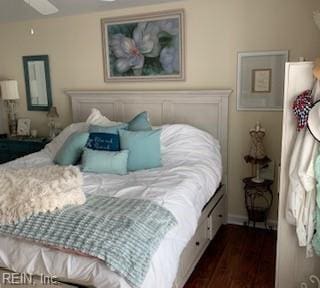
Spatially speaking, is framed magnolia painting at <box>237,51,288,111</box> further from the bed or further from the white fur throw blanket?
the white fur throw blanket

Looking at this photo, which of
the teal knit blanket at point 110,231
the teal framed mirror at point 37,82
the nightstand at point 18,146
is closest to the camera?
the teal knit blanket at point 110,231

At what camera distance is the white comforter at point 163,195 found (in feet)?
5.28

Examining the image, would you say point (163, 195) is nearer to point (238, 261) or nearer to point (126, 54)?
point (238, 261)

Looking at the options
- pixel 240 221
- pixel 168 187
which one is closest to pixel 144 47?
pixel 168 187

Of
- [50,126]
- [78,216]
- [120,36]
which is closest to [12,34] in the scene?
[50,126]

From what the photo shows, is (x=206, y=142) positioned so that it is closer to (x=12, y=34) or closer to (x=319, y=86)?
(x=319, y=86)

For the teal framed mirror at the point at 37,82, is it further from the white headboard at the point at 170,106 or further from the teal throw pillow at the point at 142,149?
the teal throw pillow at the point at 142,149

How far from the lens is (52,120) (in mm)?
4180

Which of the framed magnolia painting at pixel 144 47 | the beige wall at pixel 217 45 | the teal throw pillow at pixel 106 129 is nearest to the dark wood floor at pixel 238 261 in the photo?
the beige wall at pixel 217 45

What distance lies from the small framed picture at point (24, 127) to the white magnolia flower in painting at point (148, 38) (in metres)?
1.94

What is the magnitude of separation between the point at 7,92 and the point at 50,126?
0.70 m

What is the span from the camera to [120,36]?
3551mm

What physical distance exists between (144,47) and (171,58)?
332 mm

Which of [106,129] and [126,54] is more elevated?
[126,54]
